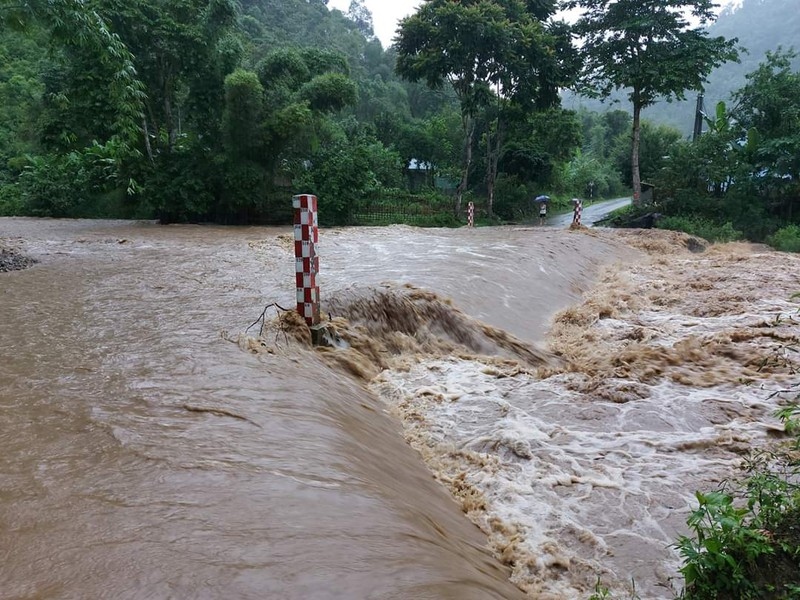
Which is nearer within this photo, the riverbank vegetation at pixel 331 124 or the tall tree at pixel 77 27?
the tall tree at pixel 77 27

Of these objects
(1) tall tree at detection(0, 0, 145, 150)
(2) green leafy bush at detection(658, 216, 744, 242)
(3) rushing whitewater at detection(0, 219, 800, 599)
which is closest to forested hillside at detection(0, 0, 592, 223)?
(1) tall tree at detection(0, 0, 145, 150)

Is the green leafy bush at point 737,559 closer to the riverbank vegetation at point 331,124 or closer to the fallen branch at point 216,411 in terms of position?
the fallen branch at point 216,411

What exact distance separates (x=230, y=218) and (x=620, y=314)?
612 inches

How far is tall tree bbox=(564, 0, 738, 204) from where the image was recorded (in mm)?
21172

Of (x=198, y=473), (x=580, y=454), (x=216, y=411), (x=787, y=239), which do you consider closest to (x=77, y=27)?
(x=216, y=411)

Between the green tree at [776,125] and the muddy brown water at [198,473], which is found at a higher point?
the green tree at [776,125]

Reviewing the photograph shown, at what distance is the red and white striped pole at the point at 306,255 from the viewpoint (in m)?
4.58

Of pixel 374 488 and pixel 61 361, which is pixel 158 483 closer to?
pixel 374 488

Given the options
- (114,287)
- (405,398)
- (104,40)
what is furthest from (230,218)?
(405,398)

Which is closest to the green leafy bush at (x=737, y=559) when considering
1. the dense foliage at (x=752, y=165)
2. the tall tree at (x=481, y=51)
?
the dense foliage at (x=752, y=165)

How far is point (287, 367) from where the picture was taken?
13.1 feet

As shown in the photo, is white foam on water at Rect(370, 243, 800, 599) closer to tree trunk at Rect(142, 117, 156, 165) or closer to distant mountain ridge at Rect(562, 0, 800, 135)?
tree trunk at Rect(142, 117, 156, 165)

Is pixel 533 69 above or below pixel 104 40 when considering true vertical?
above

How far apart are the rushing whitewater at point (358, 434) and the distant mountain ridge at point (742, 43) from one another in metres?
71.1
